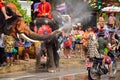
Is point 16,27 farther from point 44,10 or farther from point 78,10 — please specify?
point 78,10

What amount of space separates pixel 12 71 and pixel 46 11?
2.42 metres

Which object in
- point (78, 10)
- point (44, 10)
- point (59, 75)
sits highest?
point (44, 10)

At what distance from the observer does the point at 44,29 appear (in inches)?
501

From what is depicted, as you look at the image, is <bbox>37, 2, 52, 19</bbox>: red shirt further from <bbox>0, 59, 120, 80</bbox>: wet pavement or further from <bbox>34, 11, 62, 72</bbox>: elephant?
<bbox>0, 59, 120, 80</bbox>: wet pavement

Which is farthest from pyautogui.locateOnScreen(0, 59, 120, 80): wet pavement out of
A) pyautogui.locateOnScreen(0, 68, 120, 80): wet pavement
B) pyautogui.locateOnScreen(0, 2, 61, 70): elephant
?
pyautogui.locateOnScreen(0, 2, 61, 70): elephant

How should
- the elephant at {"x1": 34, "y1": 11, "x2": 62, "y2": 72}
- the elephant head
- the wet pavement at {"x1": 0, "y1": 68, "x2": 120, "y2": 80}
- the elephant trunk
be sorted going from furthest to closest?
the elephant at {"x1": 34, "y1": 11, "x2": 62, "y2": 72}
the wet pavement at {"x1": 0, "y1": 68, "x2": 120, "y2": 80}
the elephant trunk
the elephant head

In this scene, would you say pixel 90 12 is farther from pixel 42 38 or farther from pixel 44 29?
pixel 42 38

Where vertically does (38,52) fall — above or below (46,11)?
below

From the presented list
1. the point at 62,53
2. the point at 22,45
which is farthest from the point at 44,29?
the point at 62,53

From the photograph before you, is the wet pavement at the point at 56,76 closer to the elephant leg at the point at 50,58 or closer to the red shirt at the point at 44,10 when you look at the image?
the elephant leg at the point at 50,58

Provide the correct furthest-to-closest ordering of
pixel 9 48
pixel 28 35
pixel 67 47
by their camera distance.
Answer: pixel 67 47
pixel 9 48
pixel 28 35

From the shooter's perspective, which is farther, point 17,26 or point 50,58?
point 50,58

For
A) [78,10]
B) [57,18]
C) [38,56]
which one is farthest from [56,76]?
[78,10]

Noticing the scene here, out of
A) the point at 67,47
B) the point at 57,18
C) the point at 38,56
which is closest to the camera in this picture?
the point at 57,18
